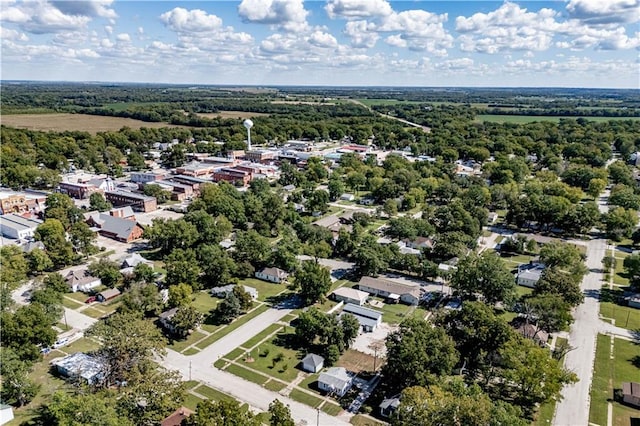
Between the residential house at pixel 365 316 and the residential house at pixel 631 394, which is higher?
the residential house at pixel 365 316

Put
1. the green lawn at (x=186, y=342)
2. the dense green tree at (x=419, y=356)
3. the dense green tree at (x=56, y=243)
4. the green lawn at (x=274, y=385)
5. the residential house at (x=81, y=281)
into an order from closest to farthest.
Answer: the dense green tree at (x=419, y=356)
the green lawn at (x=274, y=385)
the green lawn at (x=186, y=342)
the residential house at (x=81, y=281)
the dense green tree at (x=56, y=243)

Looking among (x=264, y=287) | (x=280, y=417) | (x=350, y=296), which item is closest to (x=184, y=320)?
(x=264, y=287)

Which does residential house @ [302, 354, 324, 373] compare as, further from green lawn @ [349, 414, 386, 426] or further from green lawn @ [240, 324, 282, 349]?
green lawn @ [349, 414, 386, 426]

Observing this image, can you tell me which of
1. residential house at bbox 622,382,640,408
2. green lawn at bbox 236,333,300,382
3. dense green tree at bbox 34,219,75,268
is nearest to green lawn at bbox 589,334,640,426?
residential house at bbox 622,382,640,408

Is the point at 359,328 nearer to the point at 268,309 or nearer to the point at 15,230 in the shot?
the point at 268,309

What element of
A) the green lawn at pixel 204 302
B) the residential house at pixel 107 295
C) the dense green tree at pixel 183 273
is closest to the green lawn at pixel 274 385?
the green lawn at pixel 204 302

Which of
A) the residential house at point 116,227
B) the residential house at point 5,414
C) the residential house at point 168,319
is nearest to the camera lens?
the residential house at point 5,414

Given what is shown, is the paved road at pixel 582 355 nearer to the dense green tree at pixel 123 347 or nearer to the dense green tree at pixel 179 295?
the dense green tree at pixel 123 347
